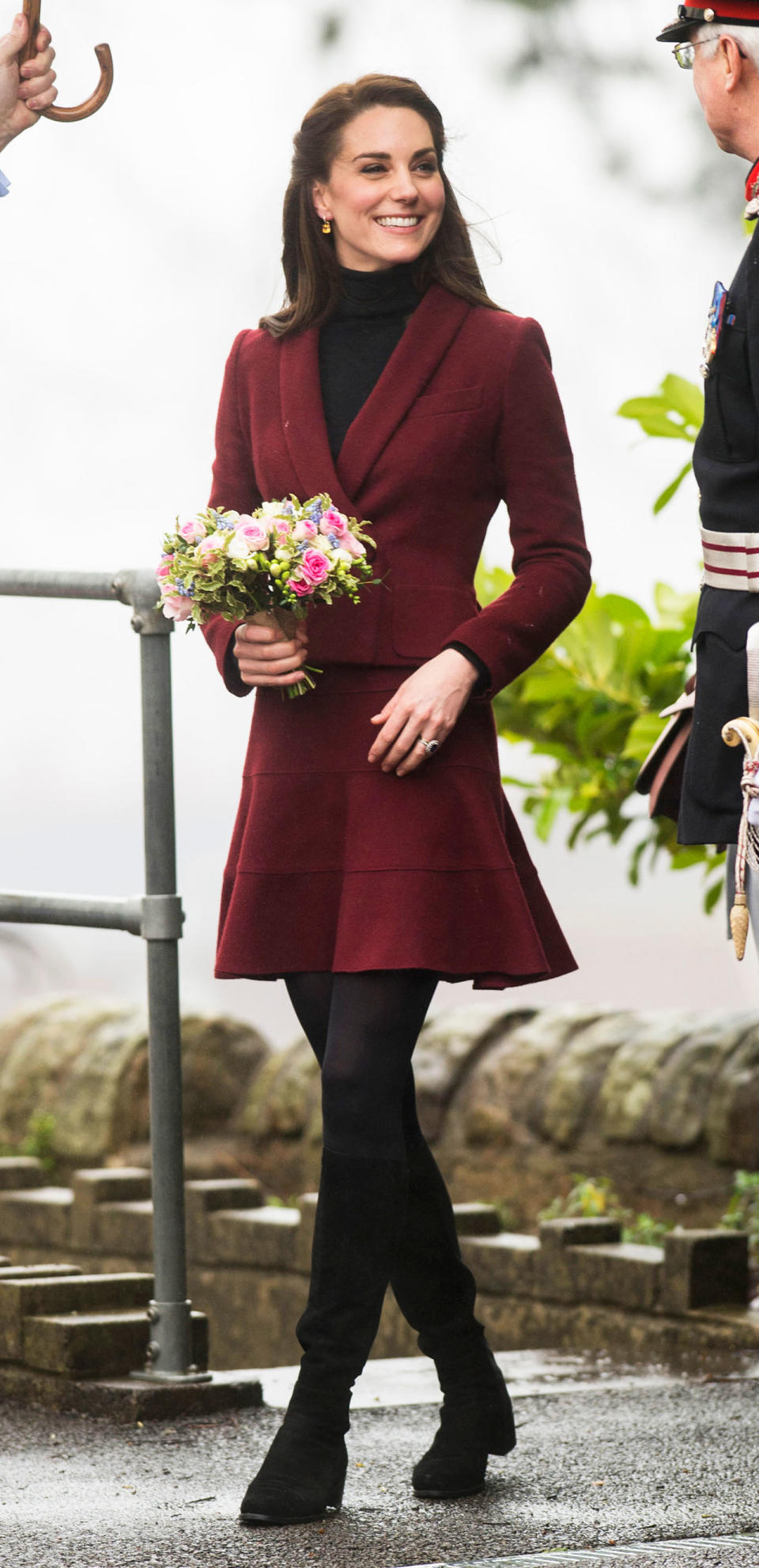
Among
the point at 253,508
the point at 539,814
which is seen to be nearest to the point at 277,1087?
the point at 539,814

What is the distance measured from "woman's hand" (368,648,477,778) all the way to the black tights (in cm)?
28

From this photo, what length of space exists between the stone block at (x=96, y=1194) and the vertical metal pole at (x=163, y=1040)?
1.78m

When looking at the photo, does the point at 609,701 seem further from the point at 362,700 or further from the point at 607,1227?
the point at 362,700

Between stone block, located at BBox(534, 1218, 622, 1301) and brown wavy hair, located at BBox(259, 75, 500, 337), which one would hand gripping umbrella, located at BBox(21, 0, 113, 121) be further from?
stone block, located at BBox(534, 1218, 622, 1301)

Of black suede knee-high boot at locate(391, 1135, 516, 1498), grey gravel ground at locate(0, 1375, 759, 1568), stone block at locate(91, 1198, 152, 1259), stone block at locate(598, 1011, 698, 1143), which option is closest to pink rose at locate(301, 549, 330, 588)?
black suede knee-high boot at locate(391, 1135, 516, 1498)

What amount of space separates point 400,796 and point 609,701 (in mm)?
1901

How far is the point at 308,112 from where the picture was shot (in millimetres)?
2994

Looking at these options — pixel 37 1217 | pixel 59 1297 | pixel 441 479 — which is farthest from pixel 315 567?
pixel 37 1217

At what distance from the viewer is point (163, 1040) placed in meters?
3.55

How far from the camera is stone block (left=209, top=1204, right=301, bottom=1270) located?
511cm

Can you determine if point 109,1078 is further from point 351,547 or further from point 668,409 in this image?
point 351,547

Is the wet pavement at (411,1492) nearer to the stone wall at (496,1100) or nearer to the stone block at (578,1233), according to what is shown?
the stone block at (578,1233)

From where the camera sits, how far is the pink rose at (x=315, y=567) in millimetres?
2652

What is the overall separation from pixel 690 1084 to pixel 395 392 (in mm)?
2890
